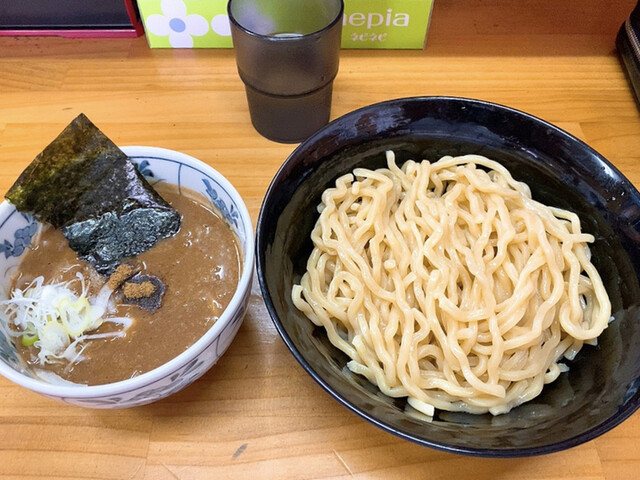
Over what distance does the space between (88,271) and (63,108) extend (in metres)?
0.79

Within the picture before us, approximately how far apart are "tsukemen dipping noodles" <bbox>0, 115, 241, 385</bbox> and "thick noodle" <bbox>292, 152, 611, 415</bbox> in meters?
0.21

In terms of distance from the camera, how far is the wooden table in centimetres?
93

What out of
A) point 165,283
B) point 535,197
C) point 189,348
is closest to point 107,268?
point 165,283

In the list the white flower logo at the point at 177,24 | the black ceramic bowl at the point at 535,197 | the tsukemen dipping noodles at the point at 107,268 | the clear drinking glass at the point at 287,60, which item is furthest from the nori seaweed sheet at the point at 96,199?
the white flower logo at the point at 177,24

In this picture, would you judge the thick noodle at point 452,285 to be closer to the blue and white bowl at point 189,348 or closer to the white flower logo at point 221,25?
the blue and white bowl at point 189,348

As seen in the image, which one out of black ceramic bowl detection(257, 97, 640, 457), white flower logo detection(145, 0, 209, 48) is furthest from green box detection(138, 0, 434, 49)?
black ceramic bowl detection(257, 97, 640, 457)

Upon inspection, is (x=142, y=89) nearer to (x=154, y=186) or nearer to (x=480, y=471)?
(x=154, y=186)

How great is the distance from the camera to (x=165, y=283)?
96cm

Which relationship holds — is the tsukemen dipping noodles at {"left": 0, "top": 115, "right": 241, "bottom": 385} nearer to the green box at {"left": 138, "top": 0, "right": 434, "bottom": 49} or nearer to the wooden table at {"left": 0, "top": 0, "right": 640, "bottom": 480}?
the wooden table at {"left": 0, "top": 0, "right": 640, "bottom": 480}

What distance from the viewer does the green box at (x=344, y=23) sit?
1.54 m

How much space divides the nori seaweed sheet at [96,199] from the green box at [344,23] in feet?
2.25

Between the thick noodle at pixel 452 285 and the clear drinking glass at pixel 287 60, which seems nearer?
the thick noodle at pixel 452 285

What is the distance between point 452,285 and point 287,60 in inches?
26.5

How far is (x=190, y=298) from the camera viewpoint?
36.7 inches
